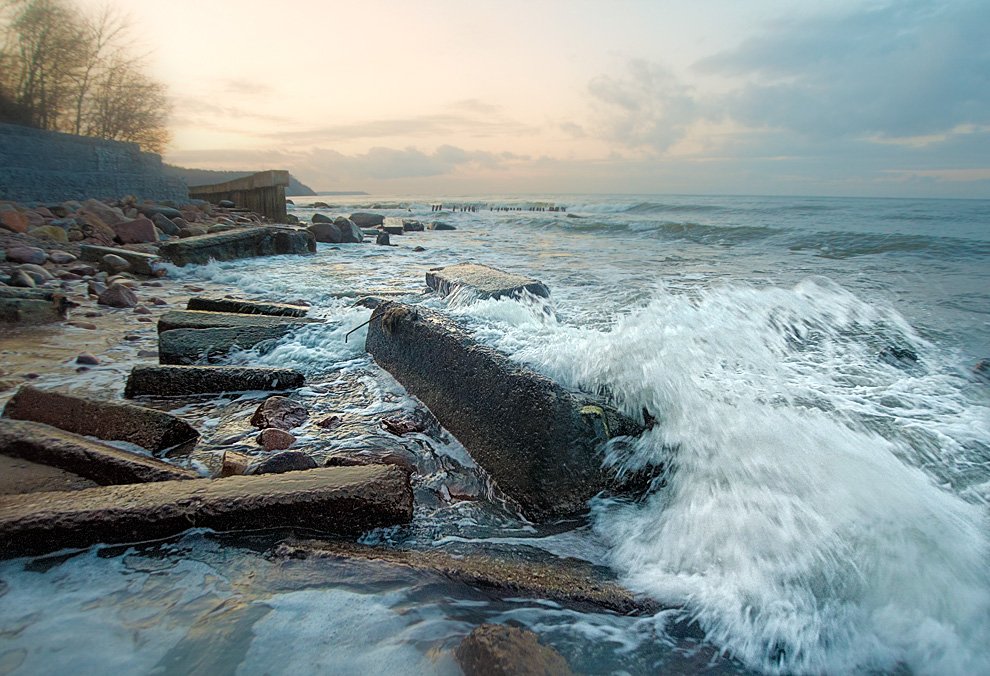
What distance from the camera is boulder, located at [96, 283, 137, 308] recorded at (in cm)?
507

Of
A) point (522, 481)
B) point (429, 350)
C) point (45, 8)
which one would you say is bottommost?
point (522, 481)

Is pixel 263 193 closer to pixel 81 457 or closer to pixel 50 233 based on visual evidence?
pixel 50 233

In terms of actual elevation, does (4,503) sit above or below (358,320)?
below

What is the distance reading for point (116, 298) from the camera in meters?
5.09

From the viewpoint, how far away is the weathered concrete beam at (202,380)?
9.76 ft

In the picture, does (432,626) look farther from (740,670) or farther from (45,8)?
(45,8)

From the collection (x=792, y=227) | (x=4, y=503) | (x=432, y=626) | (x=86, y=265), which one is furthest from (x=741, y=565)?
(x=792, y=227)

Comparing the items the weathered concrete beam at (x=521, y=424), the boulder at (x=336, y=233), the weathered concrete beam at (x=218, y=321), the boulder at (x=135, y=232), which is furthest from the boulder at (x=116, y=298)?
the boulder at (x=336, y=233)

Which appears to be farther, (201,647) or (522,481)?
(522,481)

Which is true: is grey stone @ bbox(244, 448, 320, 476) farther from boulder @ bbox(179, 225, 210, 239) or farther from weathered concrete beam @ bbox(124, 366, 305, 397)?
boulder @ bbox(179, 225, 210, 239)

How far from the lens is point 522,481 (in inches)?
82.8

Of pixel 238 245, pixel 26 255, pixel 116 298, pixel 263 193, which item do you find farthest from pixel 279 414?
pixel 263 193

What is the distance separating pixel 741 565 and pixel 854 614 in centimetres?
29

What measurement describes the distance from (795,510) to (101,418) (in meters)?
2.69
